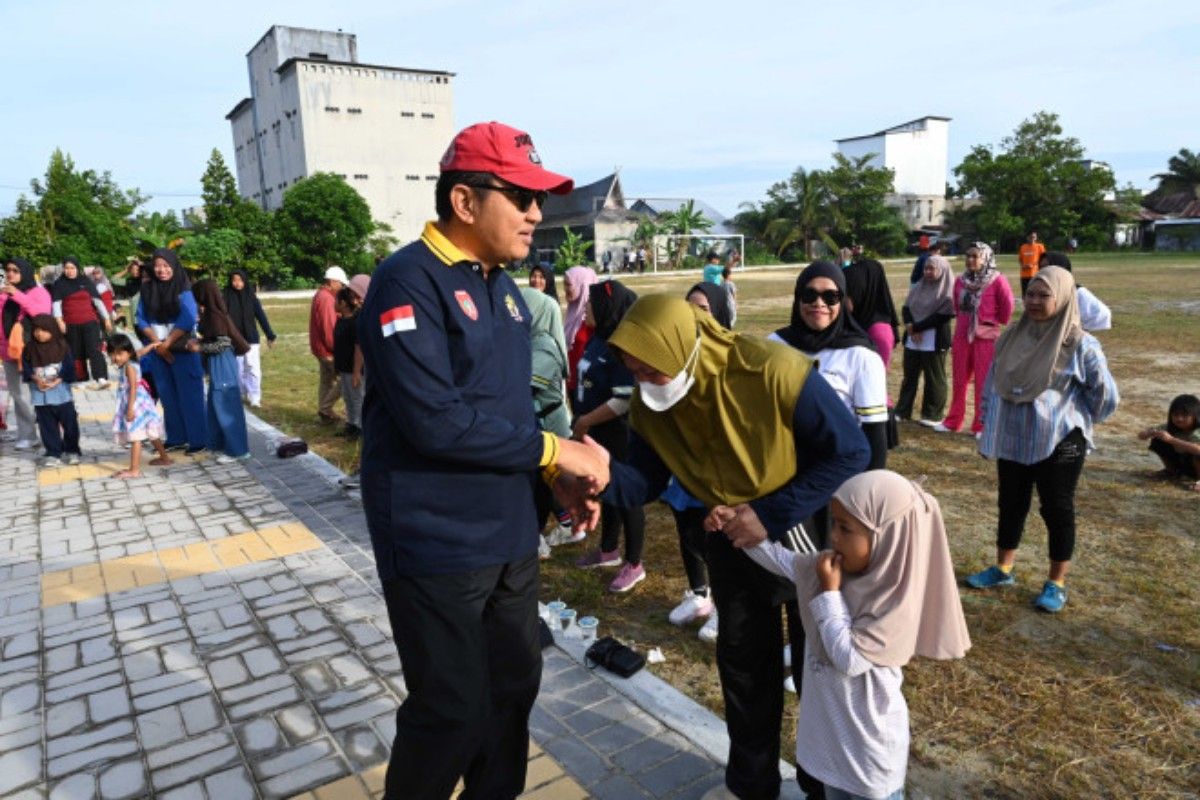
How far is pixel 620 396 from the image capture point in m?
4.10

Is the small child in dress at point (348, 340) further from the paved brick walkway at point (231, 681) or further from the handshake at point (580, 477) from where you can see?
the handshake at point (580, 477)

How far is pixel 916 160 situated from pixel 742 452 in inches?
3028

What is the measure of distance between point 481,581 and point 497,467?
346 millimetres

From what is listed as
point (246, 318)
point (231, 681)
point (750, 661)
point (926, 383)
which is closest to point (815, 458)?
point (750, 661)

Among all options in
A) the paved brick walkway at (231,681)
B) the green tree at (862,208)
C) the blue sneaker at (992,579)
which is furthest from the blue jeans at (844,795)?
the green tree at (862,208)

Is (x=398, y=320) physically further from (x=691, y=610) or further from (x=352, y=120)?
(x=352, y=120)

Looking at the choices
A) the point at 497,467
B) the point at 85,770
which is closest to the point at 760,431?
the point at 497,467

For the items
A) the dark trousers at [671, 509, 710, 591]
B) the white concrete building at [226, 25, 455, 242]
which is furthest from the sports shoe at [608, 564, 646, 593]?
the white concrete building at [226, 25, 455, 242]

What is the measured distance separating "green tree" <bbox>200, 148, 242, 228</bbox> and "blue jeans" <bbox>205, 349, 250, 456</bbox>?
118ft

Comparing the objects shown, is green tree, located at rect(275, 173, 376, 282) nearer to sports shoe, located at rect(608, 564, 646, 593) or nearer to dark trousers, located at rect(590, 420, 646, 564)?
dark trousers, located at rect(590, 420, 646, 564)

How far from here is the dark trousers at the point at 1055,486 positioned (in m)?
3.84

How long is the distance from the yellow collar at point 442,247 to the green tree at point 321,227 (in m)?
40.2

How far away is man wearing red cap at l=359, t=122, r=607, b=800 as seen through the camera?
6.08 ft

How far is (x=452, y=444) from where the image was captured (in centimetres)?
185
